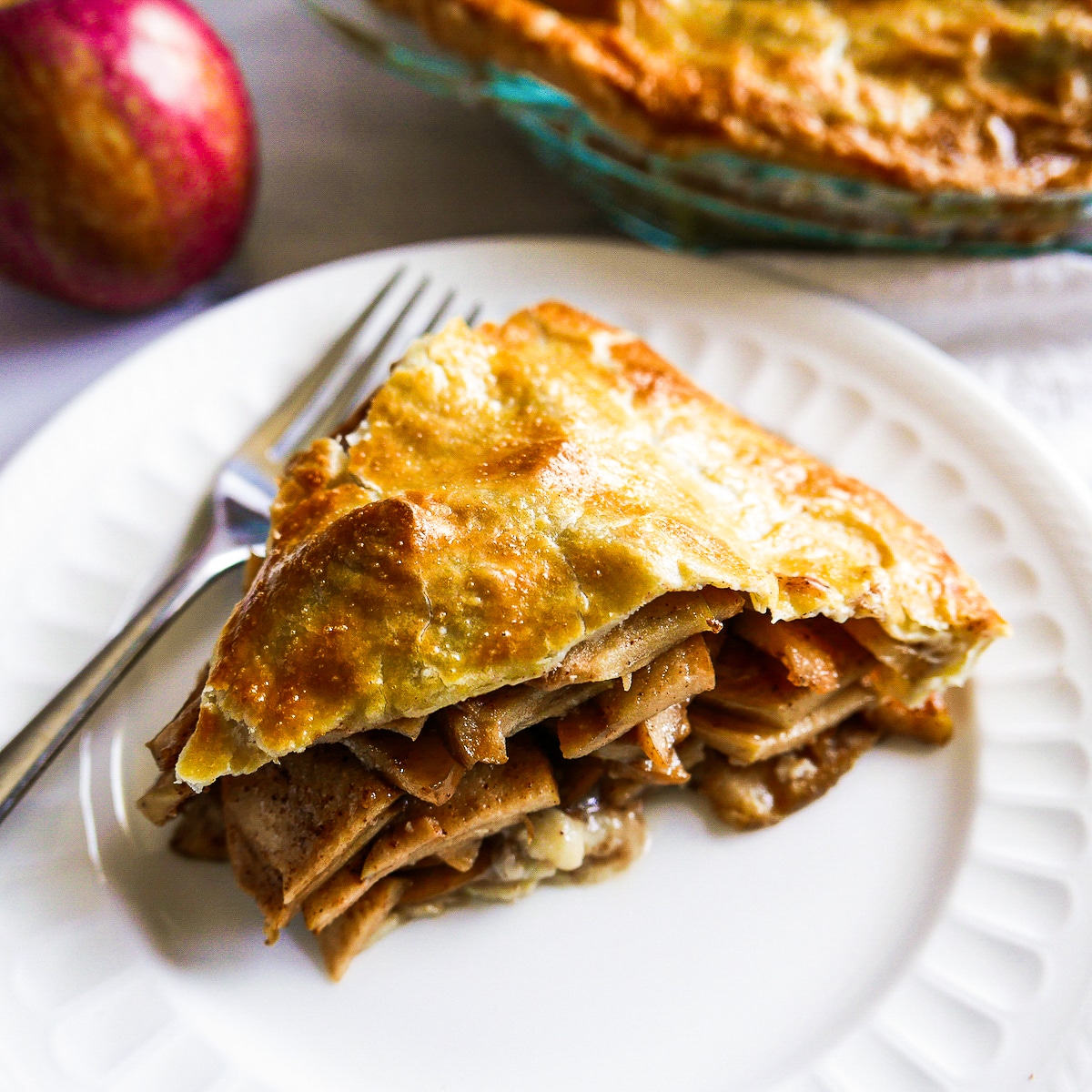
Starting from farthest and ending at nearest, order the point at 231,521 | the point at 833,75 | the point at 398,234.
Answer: the point at 398,234
the point at 833,75
the point at 231,521

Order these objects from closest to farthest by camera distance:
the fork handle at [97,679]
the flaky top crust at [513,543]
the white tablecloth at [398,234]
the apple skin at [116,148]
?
the flaky top crust at [513,543], the fork handle at [97,679], the apple skin at [116,148], the white tablecloth at [398,234]

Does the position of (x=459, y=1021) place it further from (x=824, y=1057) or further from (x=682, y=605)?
(x=682, y=605)

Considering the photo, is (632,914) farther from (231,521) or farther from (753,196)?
(753,196)

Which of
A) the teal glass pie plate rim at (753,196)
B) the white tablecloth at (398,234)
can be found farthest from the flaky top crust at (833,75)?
the white tablecloth at (398,234)

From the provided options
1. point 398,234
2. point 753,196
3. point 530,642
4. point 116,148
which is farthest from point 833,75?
point 530,642

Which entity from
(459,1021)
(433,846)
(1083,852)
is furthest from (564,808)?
(1083,852)

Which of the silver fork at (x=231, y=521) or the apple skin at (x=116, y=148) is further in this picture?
the apple skin at (x=116, y=148)

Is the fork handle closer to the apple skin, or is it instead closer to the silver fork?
the silver fork

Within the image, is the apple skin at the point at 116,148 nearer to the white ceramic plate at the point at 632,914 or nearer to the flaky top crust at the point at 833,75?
the white ceramic plate at the point at 632,914
